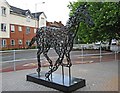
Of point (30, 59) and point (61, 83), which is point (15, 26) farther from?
point (61, 83)

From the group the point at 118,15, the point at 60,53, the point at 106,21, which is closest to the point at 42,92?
the point at 60,53

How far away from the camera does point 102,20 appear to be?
14898mm

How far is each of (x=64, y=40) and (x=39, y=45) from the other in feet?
5.11

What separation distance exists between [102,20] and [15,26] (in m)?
19.7

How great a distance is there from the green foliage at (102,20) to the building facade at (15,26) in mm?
12126

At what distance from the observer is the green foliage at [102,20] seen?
13297mm

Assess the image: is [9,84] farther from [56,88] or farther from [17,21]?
[17,21]

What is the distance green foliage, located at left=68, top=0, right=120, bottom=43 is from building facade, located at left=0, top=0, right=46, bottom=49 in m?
12.1

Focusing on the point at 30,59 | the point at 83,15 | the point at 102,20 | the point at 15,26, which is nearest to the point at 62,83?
the point at 83,15

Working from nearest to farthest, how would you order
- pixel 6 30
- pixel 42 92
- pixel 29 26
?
pixel 42 92 < pixel 6 30 < pixel 29 26

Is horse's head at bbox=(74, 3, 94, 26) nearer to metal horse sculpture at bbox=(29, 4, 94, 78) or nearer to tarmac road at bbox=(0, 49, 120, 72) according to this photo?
metal horse sculpture at bbox=(29, 4, 94, 78)

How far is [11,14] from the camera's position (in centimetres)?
3028

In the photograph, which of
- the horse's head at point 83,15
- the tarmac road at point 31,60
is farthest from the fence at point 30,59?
the horse's head at point 83,15

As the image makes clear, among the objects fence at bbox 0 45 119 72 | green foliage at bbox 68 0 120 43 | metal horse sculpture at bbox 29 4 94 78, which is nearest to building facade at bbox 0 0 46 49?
fence at bbox 0 45 119 72
